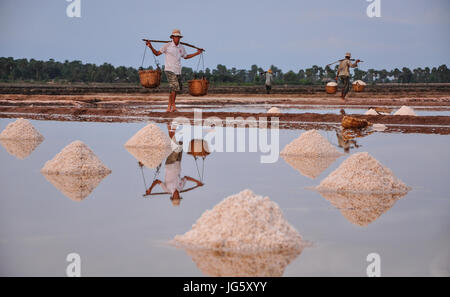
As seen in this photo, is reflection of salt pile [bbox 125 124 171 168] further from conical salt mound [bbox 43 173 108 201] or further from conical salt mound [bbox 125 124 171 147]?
conical salt mound [bbox 43 173 108 201]

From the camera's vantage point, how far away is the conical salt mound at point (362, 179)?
5.64 meters

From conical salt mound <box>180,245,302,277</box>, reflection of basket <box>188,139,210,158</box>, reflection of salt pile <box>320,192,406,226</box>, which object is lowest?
conical salt mound <box>180,245,302,277</box>

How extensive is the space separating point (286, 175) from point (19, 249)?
10.5ft

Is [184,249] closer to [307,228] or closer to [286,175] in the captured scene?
[307,228]

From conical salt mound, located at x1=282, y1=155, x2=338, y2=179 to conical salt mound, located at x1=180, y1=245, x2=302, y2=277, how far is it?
2.76 meters

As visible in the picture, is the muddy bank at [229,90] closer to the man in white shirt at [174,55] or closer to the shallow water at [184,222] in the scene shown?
the man in white shirt at [174,55]

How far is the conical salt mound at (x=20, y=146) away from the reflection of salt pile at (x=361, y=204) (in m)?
3.93

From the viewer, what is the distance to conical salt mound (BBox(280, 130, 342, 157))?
25.7ft

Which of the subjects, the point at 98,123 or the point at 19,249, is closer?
the point at 19,249

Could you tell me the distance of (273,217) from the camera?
409cm

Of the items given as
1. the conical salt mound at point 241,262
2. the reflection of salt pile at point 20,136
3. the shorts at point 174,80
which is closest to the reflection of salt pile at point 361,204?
the conical salt mound at point 241,262

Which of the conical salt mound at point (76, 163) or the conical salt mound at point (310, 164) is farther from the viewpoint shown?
the conical salt mound at point (310, 164)

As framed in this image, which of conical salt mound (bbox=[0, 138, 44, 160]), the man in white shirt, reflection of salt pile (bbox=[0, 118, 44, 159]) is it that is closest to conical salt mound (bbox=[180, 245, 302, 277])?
conical salt mound (bbox=[0, 138, 44, 160])
